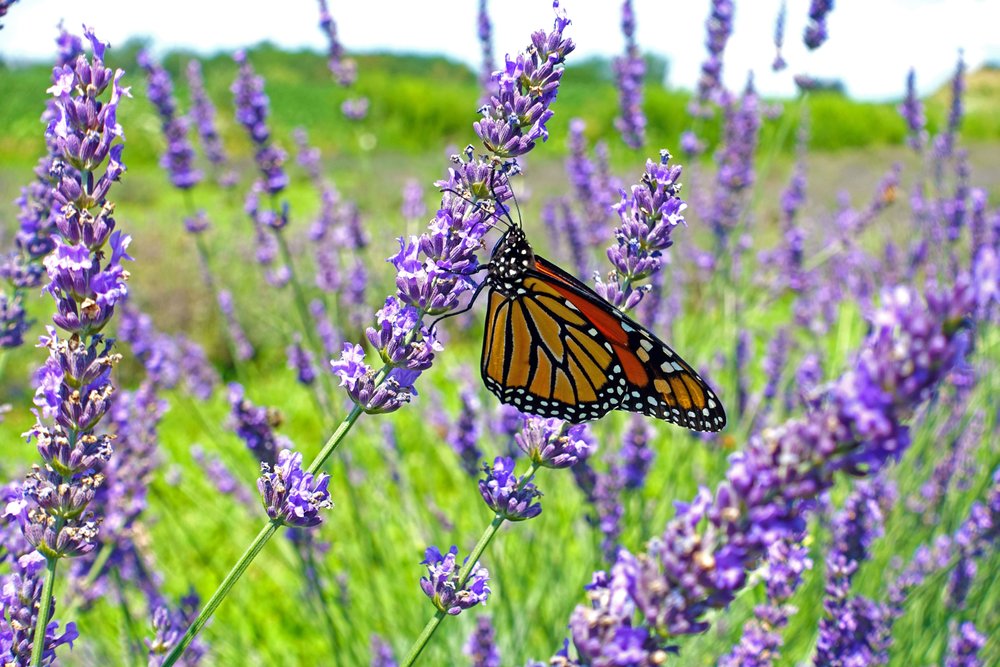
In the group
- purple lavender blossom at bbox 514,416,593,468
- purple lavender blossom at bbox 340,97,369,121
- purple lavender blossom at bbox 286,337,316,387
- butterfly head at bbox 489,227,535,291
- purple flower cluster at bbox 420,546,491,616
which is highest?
purple lavender blossom at bbox 340,97,369,121

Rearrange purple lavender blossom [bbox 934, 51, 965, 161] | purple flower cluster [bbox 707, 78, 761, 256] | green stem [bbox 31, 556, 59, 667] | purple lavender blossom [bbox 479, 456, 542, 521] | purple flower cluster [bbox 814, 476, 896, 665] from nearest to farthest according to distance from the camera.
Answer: green stem [bbox 31, 556, 59, 667] → purple lavender blossom [bbox 479, 456, 542, 521] → purple flower cluster [bbox 814, 476, 896, 665] → purple flower cluster [bbox 707, 78, 761, 256] → purple lavender blossom [bbox 934, 51, 965, 161]

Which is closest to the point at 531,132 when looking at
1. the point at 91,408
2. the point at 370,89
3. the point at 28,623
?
the point at 91,408

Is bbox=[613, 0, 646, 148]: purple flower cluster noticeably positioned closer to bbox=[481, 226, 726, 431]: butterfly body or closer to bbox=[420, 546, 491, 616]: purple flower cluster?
bbox=[481, 226, 726, 431]: butterfly body

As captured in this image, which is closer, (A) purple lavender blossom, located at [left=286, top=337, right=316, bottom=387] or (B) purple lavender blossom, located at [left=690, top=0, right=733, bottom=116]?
(A) purple lavender blossom, located at [left=286, top=337, right=316, bottom=387]

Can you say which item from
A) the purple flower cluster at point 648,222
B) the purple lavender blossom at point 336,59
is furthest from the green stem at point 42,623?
the purple lavender blossom at point 336,59

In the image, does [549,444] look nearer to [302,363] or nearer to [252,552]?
[252,552]

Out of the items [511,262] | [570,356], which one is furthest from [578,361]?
[511,262]

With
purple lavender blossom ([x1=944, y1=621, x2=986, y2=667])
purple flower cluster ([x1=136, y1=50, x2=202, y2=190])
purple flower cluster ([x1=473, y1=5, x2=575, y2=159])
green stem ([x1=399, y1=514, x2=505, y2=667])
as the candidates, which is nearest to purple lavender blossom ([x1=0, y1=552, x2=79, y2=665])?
green stem ([x1=399, y1=514, x2=505, y2=667])

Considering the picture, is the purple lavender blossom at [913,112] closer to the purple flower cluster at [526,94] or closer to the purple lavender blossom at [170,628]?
the purple flower cluster at [526,94]
